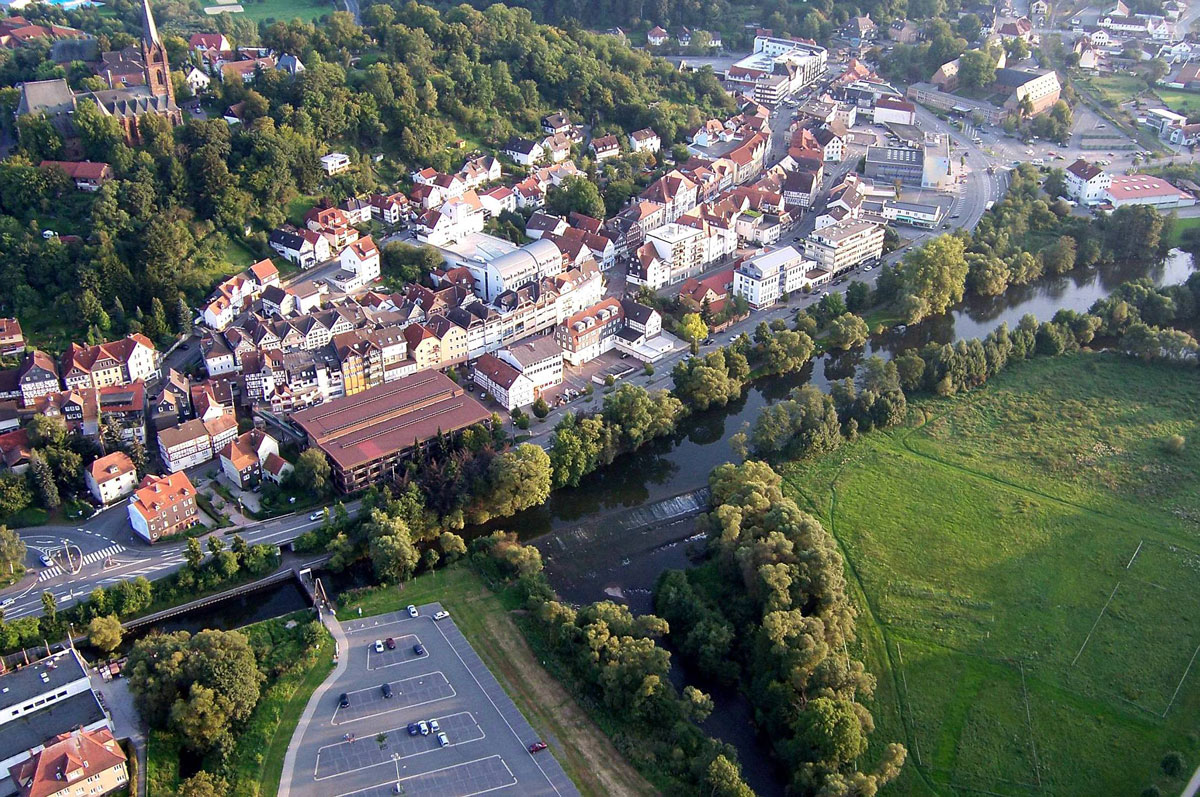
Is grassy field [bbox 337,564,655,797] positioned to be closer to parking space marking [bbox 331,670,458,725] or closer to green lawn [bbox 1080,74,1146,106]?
parking space marking [bbox 331,670,458,725]

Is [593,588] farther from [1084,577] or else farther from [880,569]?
[1084,577]

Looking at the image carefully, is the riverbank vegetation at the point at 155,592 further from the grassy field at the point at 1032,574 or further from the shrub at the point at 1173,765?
the shrub at the point at 1173,765

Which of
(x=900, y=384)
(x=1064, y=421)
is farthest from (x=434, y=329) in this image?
(x=1064, y=421)

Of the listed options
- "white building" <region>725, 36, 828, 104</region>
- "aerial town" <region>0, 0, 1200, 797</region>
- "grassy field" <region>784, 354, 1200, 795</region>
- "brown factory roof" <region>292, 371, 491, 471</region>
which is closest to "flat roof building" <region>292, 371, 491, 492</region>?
"brown factory roof" <region>292, 371, 491, 471</region>

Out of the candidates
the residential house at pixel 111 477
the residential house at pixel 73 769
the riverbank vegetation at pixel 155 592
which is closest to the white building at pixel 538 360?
the riverbank vegetation at pixel 155 592

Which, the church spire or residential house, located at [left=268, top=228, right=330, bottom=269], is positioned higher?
the church spire

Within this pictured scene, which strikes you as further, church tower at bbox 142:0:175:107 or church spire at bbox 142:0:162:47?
church tower at bbox 142:0:175:107

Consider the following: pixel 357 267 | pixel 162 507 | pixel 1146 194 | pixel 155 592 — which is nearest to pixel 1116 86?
pixel 1146 194
